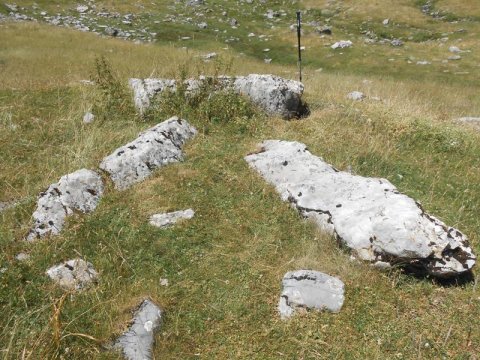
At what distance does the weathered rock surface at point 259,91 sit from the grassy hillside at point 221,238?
509mm

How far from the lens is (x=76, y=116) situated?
1207cm

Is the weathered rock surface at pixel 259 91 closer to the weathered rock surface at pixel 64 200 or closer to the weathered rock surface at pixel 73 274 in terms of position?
the weathered rock surface at pixel 64 200

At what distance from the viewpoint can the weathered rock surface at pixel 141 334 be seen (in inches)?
195

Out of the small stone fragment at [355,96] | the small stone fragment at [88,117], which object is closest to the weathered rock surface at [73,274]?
the small stone fragment at [88,117]

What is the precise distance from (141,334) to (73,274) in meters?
1.53

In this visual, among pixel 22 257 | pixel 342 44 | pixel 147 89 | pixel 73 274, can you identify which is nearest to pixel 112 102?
pixel 147 89

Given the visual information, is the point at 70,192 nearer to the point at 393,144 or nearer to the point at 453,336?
the point at 453,336

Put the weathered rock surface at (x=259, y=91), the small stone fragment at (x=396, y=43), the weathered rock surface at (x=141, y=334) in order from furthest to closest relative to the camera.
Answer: the small stone fragment at (x=396, y=43), the weathered rock surface at (x=259, y=91), the weathered rock surface at (x=141, y=334)

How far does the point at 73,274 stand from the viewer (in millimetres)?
5945

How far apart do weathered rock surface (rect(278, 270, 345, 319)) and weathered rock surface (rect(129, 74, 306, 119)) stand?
724 centimetres

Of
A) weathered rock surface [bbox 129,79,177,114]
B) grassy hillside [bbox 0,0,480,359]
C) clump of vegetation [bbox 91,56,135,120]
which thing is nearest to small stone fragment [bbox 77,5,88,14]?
grassy hillside [bbox 0,0,480,359]

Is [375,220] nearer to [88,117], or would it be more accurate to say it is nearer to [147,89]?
[147,89]

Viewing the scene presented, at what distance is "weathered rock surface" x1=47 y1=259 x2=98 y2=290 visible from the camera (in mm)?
5832

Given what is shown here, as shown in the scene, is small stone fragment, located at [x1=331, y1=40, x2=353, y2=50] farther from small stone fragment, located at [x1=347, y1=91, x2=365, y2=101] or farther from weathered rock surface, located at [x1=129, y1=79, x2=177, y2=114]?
weathered rock surface, located at [x1=129, y1=79, x2=177, y2=114]
